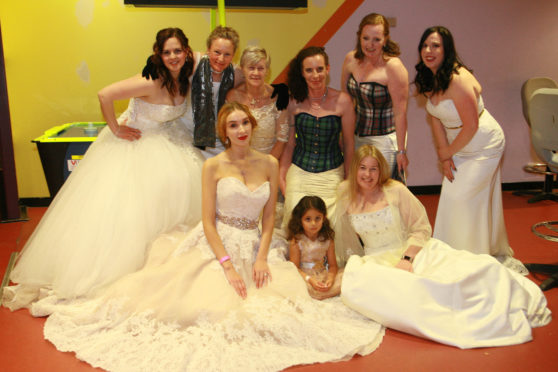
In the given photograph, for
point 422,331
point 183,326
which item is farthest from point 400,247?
point 183,326

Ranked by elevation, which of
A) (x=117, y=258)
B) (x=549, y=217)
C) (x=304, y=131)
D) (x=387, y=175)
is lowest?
(x=549, y=217)

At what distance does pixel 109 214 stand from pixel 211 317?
37.8 inches

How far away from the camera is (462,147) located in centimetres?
338

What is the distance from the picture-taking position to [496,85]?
221 inches

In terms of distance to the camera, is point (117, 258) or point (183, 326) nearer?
point (183, 326)

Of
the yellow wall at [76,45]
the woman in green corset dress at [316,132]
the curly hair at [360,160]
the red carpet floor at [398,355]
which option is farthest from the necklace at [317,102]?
the yellow wall at [76,45]

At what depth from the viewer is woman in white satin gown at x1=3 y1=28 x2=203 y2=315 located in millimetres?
2996

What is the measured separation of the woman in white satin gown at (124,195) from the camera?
300 centimetres

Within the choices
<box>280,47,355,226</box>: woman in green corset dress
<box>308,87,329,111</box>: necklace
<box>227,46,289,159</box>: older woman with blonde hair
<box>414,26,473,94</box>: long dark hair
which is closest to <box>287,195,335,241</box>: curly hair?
<box>280,47,355,226</box>: woman in green corset dress

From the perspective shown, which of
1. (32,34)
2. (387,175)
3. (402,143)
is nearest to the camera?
(387,175)

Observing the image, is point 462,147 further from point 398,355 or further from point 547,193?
point 547,193

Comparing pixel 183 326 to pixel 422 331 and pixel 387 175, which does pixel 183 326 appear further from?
pixel 387 175

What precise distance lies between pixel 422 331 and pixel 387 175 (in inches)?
37.4

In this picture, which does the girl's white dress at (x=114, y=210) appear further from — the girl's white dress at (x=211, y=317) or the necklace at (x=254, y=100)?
the necklace at (x=254, y=100)
